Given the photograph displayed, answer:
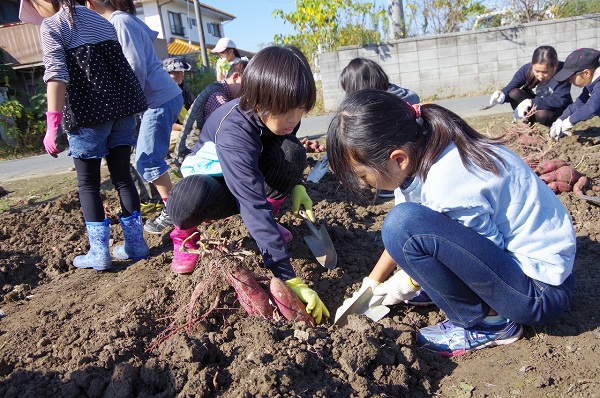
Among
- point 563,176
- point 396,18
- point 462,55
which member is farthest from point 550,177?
point 396,18

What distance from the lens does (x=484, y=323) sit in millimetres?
1868

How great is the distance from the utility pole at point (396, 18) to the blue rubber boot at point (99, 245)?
10.5m

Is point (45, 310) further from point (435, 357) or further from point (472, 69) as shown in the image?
point (472, 69)

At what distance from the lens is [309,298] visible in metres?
1.96

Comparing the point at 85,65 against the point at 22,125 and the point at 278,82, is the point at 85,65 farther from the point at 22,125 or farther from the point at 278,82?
the point at 22,125

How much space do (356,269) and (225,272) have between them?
764mm

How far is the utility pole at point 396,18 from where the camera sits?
11750mm

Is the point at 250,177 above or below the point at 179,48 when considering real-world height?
below

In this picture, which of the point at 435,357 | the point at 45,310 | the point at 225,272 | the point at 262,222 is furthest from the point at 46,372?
the point at 435,357

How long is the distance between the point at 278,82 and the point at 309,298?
90 centimetres

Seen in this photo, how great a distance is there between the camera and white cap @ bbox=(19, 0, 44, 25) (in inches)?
104

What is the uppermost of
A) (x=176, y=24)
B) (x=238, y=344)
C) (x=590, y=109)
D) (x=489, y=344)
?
(x=176, y=24)

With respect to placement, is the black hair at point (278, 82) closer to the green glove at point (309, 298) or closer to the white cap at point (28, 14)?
the green glove at point (309, 298)

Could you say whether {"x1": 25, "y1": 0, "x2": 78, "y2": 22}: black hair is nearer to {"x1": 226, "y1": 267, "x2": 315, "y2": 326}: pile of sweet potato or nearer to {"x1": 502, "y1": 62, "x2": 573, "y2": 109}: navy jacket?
{"x1": 226, "y1": 267, "x2": 315, "y2": 326}: pile of sweet potato
